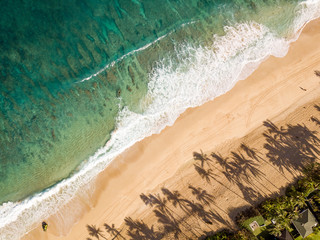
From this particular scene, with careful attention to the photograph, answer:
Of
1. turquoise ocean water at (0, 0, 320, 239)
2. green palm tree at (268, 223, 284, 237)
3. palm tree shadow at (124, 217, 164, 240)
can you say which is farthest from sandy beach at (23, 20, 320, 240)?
green palm tree at (268, 223, 284, 237)

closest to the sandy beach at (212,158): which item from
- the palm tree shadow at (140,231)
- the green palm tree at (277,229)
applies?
the palm tree shadow at (140,231)

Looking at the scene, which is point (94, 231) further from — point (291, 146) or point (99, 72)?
point (291, 146)

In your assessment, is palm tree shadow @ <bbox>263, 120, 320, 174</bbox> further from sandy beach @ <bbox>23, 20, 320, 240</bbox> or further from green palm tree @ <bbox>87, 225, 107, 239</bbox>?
green palm tree @ <bbox>87, 225, 107, 239</bbox>

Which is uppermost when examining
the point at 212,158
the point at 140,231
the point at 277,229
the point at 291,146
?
the point at 212,158

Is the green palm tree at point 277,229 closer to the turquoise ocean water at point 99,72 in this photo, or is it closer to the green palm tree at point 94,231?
the turquoise ocean water at point 99,72

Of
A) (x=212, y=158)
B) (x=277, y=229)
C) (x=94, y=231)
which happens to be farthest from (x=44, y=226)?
(x=277, y=229)

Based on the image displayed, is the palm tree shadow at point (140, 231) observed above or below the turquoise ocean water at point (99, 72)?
below

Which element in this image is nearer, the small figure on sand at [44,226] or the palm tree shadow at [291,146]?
the small figure on sand at [44,226]
